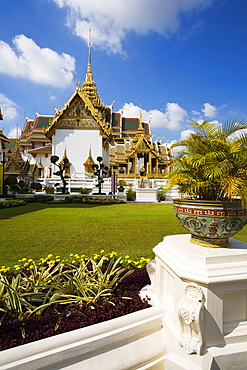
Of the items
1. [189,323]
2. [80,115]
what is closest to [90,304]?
[189,323]

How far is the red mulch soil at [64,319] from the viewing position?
159cm

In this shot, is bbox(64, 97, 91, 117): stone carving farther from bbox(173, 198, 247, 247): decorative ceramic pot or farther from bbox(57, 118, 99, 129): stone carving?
bbox(173, 198, 247, 247): decorative ceramic pot

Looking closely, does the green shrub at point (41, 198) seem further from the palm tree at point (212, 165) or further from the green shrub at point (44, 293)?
the palm tree at point (212, 165)

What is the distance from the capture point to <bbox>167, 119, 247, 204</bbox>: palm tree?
69.4 inches

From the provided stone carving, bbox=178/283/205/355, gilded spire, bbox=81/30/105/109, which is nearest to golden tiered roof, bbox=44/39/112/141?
gilded spire, bbox=81/30/105/109

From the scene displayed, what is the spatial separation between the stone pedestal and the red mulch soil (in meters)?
0.37

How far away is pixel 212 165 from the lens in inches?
71.3

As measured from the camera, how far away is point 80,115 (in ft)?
72.3

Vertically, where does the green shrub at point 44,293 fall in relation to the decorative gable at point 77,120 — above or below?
below

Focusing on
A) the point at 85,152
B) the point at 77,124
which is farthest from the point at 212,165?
the point at 77,124

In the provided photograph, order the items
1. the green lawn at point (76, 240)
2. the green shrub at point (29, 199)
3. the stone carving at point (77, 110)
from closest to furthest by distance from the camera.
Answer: the green lawn at point (76, 240)
the green shrub at point (29, 199)
the stone carving at point (77, 110)

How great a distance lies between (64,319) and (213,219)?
1262mm

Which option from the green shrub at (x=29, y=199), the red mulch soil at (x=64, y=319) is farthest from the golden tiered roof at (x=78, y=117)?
the red mulch soil at (x=64, y=319)

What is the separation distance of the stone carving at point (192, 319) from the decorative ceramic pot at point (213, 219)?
0.39m
